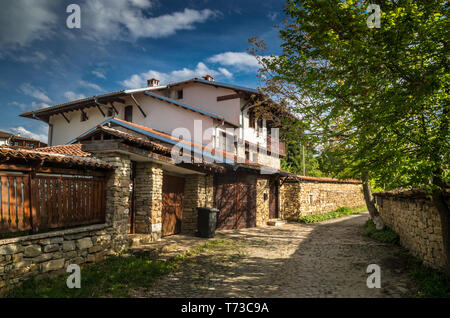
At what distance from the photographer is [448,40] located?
477cm

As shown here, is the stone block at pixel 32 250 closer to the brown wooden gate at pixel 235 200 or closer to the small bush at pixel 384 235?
the brown wooden gate at pixel 235 200

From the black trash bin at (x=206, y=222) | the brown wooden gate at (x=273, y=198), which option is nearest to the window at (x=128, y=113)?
the black trash bin at (x=206, y=222)

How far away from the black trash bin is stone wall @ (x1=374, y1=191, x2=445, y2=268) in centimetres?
690

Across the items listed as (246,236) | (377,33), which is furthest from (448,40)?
(246,236)

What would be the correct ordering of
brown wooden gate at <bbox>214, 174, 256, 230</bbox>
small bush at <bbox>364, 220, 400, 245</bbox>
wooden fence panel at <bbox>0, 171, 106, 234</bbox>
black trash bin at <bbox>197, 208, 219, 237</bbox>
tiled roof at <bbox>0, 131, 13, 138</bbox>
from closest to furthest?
wooden fence panel at <bbox>0, 171, 106, 234</bbox> → small bush at <bbox>364, 220, 400, 245</bbox> → black trash bin at <bbox>197, 208, 219, 237</bbox> → brown wooden gate at <bbox>214, 174, 256, 230</bbox> → tiled roof at <bbox>0, 131, 13, 138</bbox>

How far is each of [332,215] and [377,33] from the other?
711 inches

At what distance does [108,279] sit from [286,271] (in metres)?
4.32

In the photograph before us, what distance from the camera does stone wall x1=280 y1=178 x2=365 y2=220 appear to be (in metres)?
19.1

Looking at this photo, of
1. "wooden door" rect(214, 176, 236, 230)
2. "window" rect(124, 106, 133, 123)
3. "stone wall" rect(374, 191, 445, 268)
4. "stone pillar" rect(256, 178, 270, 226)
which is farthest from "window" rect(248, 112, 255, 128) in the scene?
"stone wall" rect(374, 191, 445, 268)

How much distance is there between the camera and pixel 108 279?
19.9ft

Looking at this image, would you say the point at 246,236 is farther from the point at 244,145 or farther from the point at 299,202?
the point at 244,145

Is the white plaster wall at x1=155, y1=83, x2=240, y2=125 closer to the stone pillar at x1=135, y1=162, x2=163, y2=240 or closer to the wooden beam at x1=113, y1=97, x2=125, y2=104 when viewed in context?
the wooden beam at x1=113, y1=97, x2=125, y2=104

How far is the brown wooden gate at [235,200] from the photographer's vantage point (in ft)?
47.1

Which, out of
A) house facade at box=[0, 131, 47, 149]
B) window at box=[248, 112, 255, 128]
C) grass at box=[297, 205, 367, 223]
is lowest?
grass at box=[297, 205, 367, 223]
